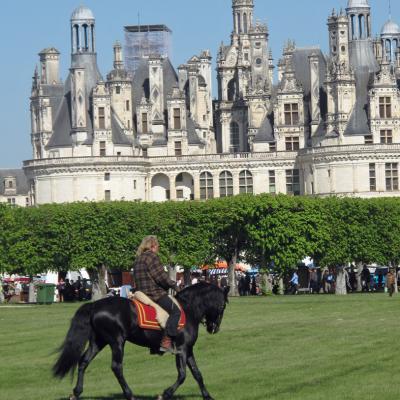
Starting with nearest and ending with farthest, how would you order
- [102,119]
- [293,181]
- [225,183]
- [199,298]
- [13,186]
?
[199,298]
[102,119]
[293,181]
[225,183]
[13,186]

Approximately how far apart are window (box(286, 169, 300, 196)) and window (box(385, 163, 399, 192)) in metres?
8.40

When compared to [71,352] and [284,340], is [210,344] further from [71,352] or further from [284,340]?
[71,352]

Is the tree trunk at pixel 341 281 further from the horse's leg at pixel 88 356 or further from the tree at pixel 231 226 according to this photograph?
the horse's leg at pixel 88 356

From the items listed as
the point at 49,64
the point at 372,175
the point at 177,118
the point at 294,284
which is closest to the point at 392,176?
the point at 372,175

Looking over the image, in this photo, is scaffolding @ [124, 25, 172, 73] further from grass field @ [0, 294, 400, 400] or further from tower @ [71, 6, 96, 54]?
grass field @ [0, 294, 400, 400]

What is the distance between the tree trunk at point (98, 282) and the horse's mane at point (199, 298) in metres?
50.9

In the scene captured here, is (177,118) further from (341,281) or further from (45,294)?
(45,294)

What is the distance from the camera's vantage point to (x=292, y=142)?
131000mm

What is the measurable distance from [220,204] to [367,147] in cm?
4158

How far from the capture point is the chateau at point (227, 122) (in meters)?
125

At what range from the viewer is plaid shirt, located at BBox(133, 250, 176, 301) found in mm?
27453

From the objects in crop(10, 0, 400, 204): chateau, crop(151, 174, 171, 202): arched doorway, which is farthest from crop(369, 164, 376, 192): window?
crop(151, 174, 171, 202): arched doorway

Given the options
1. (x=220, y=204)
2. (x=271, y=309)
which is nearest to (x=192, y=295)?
(x=271, y=309)

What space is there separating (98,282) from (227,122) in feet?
185
